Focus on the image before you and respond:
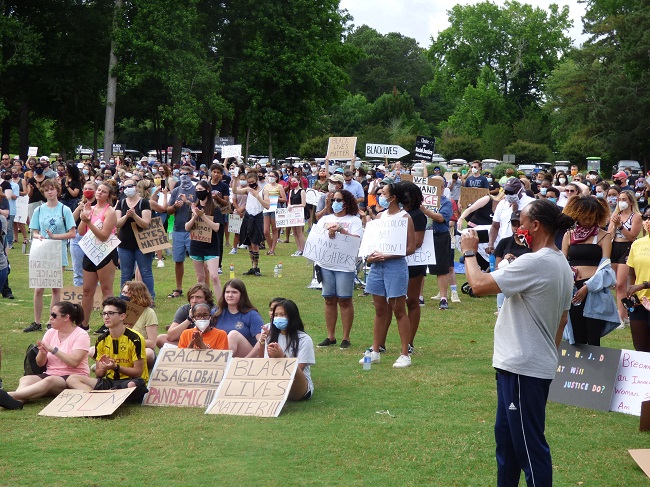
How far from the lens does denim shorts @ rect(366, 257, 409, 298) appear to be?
32.9ft

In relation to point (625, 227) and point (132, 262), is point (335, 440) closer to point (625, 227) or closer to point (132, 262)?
point (132, 262)

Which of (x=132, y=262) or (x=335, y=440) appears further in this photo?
(x=132, y=262)

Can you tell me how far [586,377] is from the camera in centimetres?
870

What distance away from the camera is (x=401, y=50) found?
11544 cm

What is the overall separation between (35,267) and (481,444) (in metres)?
6.59

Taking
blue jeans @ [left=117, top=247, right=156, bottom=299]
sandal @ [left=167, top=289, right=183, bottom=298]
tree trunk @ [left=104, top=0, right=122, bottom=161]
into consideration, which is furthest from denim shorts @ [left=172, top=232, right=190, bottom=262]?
tree trunk @ [left=104, top=0, right=122, bottom=161]

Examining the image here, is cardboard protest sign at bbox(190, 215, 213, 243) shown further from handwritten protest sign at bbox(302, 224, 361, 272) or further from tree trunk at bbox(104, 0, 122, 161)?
tree trunk at bbox(104, 0, 122, 161)

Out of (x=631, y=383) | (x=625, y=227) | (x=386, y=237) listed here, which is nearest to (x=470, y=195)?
(x=625, y=227)

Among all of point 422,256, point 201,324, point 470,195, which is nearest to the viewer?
point 201,324

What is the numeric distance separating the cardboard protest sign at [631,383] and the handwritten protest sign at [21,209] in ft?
54.7

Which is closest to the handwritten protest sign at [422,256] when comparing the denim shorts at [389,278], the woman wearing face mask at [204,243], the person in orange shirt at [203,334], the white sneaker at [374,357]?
the denim shorts at [389,278]

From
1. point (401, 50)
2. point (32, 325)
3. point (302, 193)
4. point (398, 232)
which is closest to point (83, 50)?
point (302, 193)

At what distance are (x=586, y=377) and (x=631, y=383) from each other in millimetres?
427

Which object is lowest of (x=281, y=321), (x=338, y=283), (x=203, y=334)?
(x=203, y=334)
